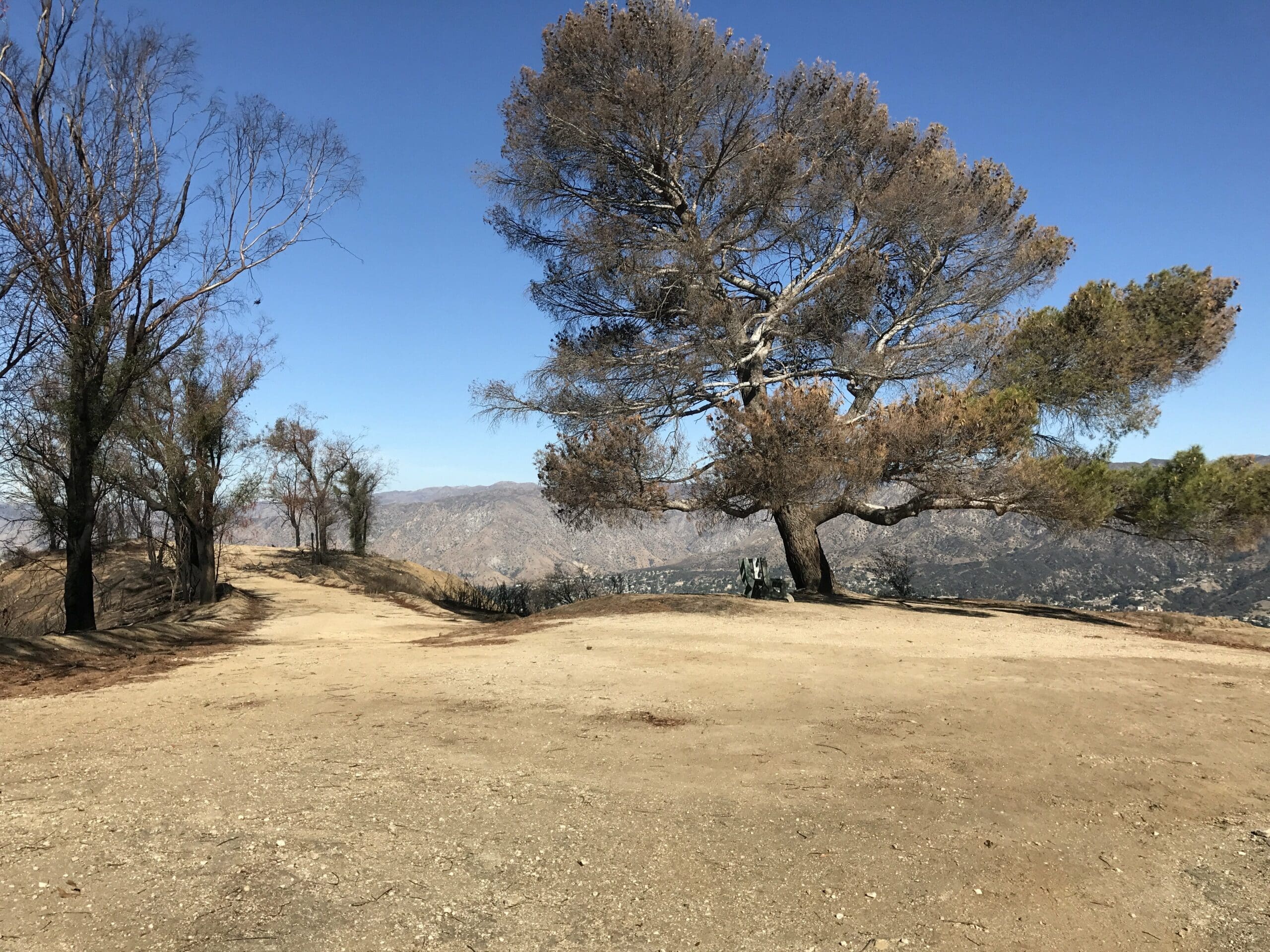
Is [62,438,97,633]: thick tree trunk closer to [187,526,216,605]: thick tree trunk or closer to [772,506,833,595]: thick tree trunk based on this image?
[187,526,216,605]: thick tree trunk

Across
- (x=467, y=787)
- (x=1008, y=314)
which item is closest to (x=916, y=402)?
(x=1008, y=314)

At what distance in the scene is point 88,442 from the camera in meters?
8.97

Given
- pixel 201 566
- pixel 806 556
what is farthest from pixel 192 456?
pixel 806 556

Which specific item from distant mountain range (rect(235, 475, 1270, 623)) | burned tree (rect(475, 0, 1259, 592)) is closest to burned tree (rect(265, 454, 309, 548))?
distant mountain range (rect(235, 475, 1270, 623))

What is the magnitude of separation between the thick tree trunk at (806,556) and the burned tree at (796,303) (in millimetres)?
59

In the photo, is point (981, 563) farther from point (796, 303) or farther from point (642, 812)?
point (642, 812)

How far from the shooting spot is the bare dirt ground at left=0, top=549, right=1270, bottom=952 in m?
2.30

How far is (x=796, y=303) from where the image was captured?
14.3 meters

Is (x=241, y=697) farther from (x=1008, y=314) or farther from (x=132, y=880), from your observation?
(x=1008, y=314)

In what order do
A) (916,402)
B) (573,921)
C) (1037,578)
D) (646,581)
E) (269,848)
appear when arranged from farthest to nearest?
(646,581), (1037,578), (916,402), (269,848), (573,921)

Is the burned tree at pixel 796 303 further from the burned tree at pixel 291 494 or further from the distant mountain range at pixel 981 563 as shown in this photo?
the burned tree at pixel 291 494

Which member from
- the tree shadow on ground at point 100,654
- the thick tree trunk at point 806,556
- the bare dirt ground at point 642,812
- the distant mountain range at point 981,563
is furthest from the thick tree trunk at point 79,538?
the thick tree trunk at point 806,556

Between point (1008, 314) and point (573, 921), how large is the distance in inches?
580

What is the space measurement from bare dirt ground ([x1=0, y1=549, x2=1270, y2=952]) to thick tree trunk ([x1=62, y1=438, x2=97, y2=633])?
443 cm
